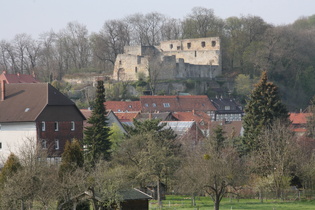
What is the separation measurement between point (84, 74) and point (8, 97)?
40.6 m

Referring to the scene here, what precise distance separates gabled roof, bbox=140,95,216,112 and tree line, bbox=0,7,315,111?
42.7 feet

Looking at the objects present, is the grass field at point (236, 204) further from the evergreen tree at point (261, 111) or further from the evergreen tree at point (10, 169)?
the evergreen tree at point (10, 169)

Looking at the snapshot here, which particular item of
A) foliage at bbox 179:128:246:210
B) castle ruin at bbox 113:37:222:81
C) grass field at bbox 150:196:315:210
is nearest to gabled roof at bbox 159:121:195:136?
foliage at bbox 179:128:246:210

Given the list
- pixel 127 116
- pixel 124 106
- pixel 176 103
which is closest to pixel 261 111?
pixel 127 116

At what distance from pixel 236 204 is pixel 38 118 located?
1447 centimetres

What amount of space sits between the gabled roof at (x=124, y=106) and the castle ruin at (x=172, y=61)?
26.7 feet

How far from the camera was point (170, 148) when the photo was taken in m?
47.4

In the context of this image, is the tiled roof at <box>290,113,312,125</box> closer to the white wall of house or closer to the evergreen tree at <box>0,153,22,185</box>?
the white wall of house

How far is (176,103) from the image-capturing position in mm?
82875

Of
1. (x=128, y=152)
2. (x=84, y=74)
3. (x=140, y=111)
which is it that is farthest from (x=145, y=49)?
(x=128, y=152)

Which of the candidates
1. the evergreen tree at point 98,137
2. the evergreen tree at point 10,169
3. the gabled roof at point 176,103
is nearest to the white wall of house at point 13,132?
the evergreen tree at point 98,137

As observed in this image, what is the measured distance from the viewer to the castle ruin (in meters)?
89.1

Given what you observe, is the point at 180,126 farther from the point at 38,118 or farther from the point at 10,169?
the point at 10,169

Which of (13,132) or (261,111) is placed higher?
(261,111)
